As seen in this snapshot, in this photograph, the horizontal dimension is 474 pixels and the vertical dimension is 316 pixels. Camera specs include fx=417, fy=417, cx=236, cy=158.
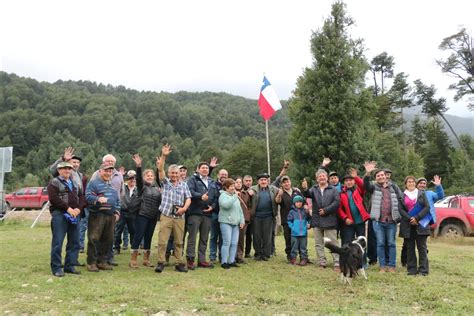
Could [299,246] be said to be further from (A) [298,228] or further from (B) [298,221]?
(B) [298,221]

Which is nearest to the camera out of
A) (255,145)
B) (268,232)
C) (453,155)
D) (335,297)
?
(335,297)

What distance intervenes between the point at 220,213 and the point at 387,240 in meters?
2.96

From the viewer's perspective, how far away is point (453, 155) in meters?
41.2

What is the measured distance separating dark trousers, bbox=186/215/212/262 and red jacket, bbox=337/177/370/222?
242cm

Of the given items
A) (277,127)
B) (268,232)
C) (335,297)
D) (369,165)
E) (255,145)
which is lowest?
(335,297)

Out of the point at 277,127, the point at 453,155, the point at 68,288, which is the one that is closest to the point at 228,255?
the point at 68,288

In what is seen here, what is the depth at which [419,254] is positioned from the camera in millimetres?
7059

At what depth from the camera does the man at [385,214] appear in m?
7.19

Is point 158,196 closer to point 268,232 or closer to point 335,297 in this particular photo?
point 268,232

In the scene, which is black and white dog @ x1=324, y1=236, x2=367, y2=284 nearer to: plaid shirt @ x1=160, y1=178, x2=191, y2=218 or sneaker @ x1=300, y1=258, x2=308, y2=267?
sneaker @ x1=300, y1=258, x2=308, y2=267

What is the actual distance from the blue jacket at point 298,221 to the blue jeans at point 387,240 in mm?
1366

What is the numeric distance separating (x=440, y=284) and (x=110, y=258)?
5416mm

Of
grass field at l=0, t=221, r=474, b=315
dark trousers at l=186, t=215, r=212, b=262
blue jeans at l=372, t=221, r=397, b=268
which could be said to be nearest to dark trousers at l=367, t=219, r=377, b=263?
grass field at l=0, t=221, r=474, b=315

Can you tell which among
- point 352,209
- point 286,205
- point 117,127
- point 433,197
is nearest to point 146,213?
point 286,205
